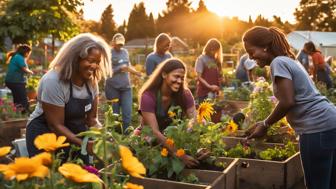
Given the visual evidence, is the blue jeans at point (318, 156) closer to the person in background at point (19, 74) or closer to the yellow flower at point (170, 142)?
the yellow flower at point (170, 142)

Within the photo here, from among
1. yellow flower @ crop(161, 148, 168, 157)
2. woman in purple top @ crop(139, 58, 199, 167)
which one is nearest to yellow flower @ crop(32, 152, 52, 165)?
yellow flower @ crop(161, 148, 168, 157)

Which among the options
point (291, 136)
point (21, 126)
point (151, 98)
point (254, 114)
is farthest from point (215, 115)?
point (151, 98)

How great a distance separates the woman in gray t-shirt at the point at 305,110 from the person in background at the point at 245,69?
601 cm

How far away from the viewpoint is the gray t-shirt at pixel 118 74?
634cm

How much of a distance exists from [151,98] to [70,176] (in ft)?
7.15

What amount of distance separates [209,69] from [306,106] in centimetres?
386

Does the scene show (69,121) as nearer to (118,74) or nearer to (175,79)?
(175,79)

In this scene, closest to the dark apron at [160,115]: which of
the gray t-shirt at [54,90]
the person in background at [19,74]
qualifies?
the gray t-shirt at [54,90]

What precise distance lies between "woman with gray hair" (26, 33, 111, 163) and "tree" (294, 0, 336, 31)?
58.5m

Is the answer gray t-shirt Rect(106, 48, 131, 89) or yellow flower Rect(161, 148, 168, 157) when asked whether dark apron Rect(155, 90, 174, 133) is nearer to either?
yellow flower Rect(161, 148, 168, 157)

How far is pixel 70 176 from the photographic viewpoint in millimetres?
1201

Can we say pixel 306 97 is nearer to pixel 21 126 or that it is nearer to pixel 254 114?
pixel 254 114

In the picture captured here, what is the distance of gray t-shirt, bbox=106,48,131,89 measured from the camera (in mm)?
6340

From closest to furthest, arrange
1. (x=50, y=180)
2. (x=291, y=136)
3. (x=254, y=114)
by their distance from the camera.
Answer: (x=50, y=180)
(x=291, y=136)
(x=254, y=114)
